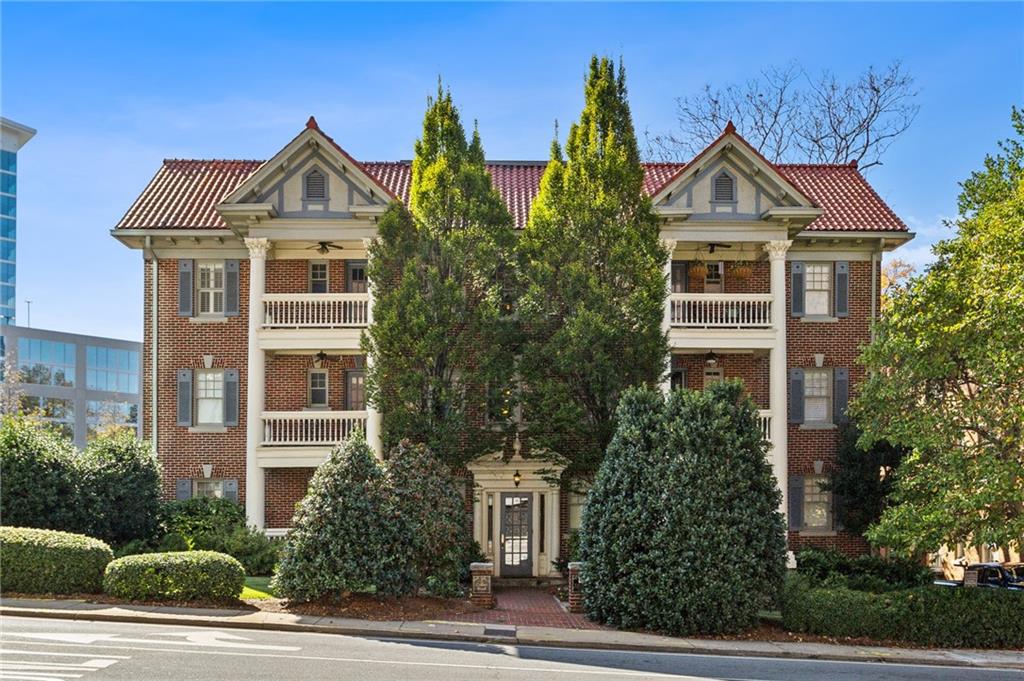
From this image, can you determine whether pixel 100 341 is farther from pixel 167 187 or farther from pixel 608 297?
pixel 608 297

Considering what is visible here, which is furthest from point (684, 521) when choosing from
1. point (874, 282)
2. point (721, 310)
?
point (874, 282)

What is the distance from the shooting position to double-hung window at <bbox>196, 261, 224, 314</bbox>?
2841 cm

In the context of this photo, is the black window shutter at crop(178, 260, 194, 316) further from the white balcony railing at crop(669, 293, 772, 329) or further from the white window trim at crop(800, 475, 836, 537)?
the white window trim at crop(800, 475, 836, 537)

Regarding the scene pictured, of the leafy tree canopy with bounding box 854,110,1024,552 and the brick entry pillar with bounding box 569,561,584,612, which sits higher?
the leafy tree canopy with bounding box 854,110,1024,552

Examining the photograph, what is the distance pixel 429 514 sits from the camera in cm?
2133

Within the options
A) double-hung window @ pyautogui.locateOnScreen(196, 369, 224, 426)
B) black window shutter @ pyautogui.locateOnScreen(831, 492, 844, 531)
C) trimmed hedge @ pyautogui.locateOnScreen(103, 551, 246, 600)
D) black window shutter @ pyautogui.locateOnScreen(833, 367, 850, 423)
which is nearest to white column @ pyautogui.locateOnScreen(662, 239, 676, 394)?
black window shutter @ pyautogui.locateOnScreen(833, 367, 850, 423)

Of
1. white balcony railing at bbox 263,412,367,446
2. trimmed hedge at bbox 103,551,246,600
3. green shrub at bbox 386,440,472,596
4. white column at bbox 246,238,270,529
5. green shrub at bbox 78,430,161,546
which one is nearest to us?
trimmed hedge at bbox 103,551,246,600

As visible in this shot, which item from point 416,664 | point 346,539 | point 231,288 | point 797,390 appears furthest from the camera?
point 797,390

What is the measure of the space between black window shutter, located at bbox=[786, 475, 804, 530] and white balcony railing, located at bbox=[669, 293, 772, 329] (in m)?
4.56

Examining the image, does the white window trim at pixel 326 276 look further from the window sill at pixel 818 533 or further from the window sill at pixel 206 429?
the window sill at pixel 818 533

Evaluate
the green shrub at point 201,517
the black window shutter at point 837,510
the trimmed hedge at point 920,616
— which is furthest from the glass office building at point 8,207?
the trimmed hedge at point 920,616

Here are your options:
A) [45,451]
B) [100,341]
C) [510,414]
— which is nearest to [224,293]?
[45,451]

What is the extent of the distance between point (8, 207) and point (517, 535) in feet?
289

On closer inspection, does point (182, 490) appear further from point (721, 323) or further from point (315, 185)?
point (721, 323)
